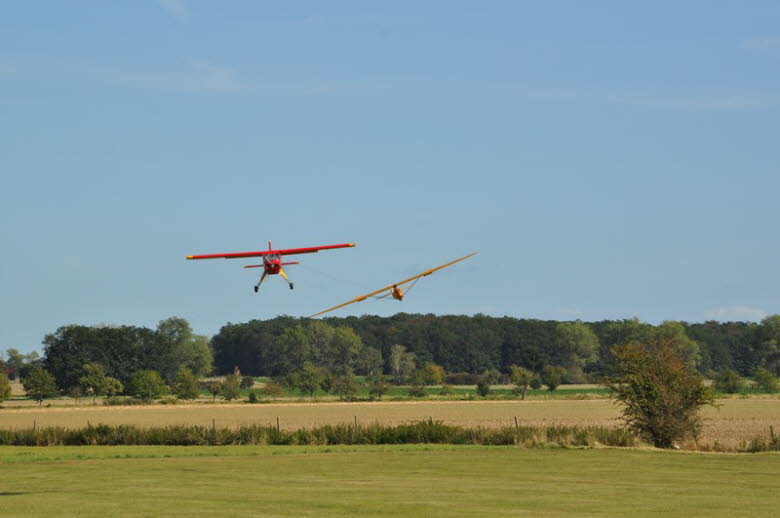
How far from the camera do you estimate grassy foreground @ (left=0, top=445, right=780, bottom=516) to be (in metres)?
30.3

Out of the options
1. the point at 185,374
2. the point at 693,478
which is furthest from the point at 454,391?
the point at 693,478

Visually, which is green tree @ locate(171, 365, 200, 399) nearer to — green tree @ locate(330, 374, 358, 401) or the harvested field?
green tree @ locate(330, 374, 358, 401)

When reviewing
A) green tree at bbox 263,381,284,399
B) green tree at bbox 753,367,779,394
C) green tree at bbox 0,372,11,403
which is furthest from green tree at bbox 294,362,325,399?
green tree at bbox 753,367,779,394

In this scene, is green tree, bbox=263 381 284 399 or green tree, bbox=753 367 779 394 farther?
green tree, bbox=263 381 284 399

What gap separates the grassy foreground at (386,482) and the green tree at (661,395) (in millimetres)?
3858

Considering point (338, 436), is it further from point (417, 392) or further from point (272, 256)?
point (417, 392)

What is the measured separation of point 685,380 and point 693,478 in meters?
16.8

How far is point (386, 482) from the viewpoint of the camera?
3791cm

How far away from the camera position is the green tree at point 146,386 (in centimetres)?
15075

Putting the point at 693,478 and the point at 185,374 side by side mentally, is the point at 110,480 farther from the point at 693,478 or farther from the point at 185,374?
the point at 185,374

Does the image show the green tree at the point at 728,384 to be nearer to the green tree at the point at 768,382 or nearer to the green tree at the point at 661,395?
the green tree at the point at 768,382

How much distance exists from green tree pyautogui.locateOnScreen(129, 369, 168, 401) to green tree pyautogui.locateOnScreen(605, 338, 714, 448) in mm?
104825

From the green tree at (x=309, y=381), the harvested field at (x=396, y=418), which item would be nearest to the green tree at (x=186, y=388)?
the harvested field at (x=396, y=418)

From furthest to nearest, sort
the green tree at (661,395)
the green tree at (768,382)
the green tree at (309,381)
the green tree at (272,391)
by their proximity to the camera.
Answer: the green tree at (309,381) < the green tree at (272,391) < the green tree at (768,382) < the green tree at (661,395)
